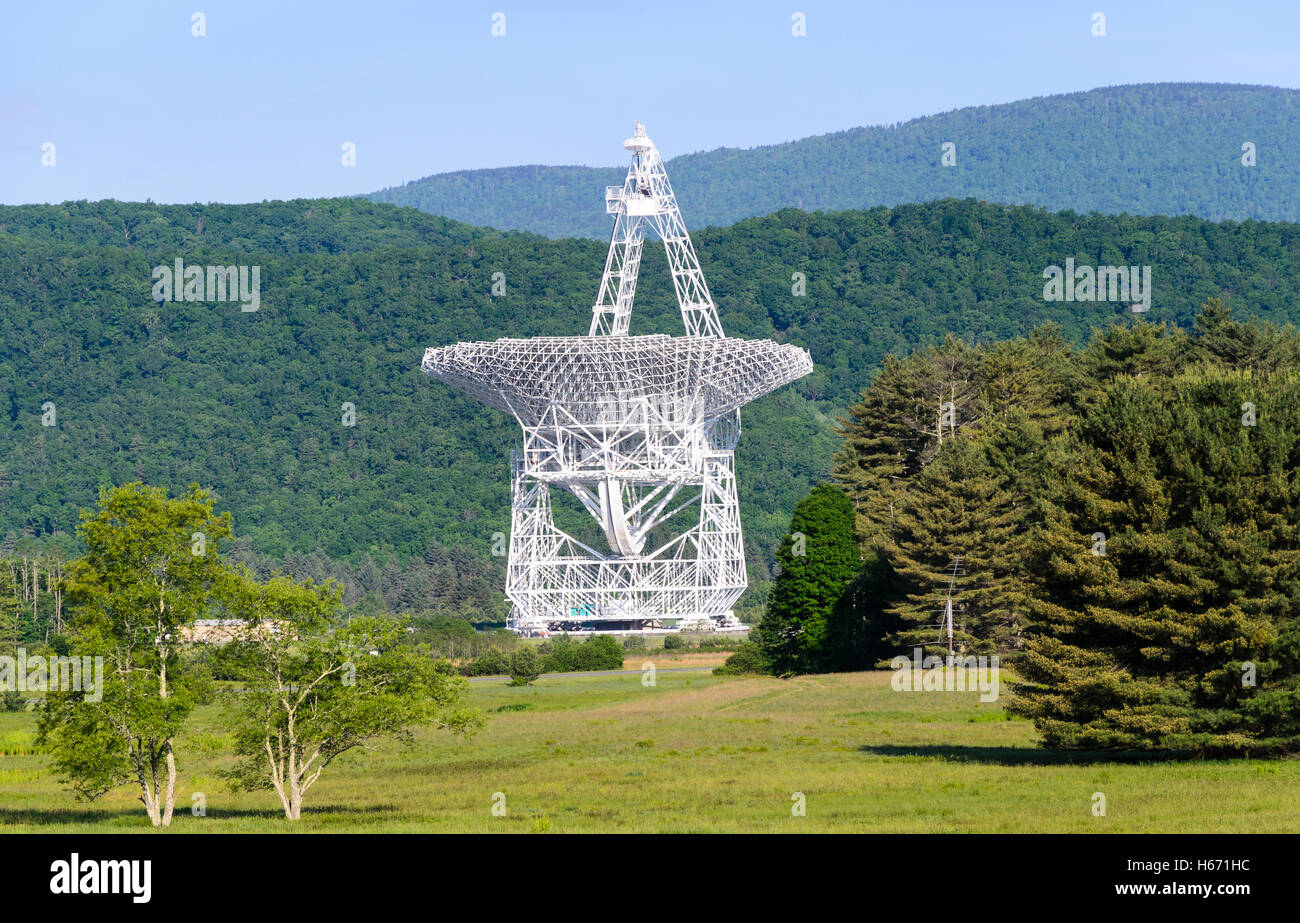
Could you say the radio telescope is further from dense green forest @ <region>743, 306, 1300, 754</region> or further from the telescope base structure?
dense green forest @ <region>743, 306, 1300, 754</region>

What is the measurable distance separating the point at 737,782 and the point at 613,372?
A: 2022 inches

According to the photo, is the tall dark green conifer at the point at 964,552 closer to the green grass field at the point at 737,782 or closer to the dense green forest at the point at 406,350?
the green grass field at the point at 737,782

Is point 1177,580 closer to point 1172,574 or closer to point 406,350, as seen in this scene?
point 1172,574

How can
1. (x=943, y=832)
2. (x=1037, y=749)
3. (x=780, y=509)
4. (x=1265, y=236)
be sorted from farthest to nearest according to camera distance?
(x=1265, y=236), (x=780, y=509), (x=1037, y=749), (x=943, y=832)

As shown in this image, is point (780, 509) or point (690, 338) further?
point (780, 509)

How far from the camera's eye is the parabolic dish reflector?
82.1 metres

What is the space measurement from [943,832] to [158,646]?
12.7 metres

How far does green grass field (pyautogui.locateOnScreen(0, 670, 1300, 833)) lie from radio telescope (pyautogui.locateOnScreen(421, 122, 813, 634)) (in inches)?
1201

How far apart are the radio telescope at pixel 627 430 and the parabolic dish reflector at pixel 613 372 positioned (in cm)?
A: 8

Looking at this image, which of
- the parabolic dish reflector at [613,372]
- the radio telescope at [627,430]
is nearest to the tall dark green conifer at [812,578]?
the radio telescope at [627,430]

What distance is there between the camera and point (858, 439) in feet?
246

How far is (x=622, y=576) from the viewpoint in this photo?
3750 inches
